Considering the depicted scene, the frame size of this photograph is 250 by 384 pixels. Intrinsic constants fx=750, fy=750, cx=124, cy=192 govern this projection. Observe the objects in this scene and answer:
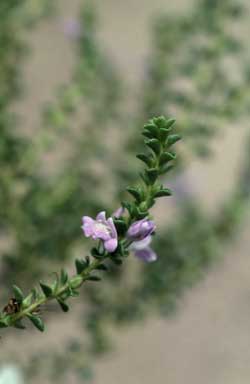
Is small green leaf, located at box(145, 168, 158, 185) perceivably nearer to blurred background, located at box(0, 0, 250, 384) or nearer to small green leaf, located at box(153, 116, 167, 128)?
small green leaf, located at box(153, 116, 167, 128)

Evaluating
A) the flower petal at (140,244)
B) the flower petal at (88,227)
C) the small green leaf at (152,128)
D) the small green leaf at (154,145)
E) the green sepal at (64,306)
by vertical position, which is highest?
the small green leaf at (152,128)

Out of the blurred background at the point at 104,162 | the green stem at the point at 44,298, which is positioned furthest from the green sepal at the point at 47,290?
the blurred background at the point at 104,162

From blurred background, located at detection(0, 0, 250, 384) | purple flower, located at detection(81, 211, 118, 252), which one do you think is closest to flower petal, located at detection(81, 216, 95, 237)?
purple flower, located at detection(81, 211, 118, 252)

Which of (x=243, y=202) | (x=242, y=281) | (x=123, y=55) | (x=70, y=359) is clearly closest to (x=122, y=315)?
(x=70, y=359)

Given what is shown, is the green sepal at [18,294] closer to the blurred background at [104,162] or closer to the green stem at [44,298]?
the green stem at [44,298]

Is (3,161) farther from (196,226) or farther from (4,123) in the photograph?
(196,226)

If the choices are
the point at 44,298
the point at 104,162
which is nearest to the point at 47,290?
the point at 44,298

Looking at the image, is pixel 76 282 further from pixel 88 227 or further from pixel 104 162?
pixel 104 162
